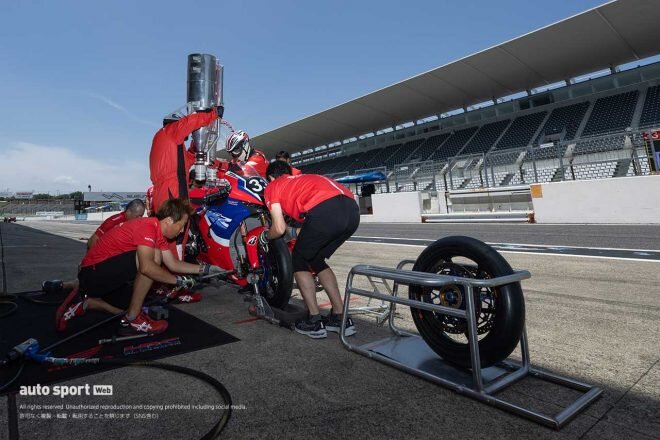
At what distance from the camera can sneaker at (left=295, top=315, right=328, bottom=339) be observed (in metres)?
2.54

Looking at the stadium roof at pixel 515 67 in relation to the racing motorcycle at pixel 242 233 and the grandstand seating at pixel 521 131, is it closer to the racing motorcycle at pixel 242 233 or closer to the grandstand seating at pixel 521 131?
the grandstand seating at pixel 521 131

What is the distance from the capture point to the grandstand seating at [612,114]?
67.3ft

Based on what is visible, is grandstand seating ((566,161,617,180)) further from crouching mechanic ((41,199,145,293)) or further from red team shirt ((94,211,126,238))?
red team shirt ((94,211,126,238))

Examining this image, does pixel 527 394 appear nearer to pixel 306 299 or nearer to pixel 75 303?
pixel 306 299

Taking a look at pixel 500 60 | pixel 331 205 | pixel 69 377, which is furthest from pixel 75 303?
pixel 500 60

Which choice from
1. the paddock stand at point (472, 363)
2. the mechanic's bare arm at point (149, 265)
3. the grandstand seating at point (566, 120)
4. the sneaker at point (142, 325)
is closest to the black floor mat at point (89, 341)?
the sneaker at point (142, 325)

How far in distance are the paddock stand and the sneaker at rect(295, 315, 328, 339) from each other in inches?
9.6

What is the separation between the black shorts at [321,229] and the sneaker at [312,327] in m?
0.38

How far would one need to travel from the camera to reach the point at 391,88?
25844mm

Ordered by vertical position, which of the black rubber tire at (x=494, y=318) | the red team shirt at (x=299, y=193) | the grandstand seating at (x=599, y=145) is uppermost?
the grandstand seating at (x=599, y=145)

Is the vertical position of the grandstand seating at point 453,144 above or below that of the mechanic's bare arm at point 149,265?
above

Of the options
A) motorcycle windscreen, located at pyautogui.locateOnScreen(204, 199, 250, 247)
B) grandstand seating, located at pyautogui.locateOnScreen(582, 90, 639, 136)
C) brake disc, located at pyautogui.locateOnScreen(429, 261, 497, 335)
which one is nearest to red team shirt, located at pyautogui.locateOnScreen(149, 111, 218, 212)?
motorcycle windscreen, located at pyautogui.locateOnScreen(204, 199, 250, 247)

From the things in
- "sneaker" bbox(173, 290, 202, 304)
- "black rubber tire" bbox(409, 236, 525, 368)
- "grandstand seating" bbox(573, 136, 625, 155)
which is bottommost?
"sneaker" bbox(173, 290, 202, 304)

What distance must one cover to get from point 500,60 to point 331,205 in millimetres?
23557
